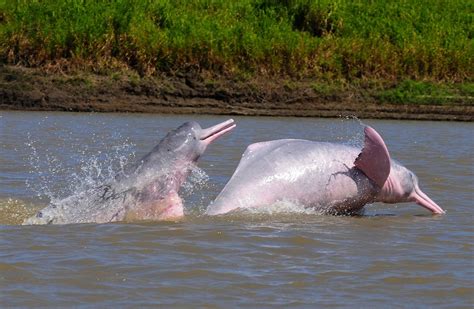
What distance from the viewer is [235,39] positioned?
93.3 ft

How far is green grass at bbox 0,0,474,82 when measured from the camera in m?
27.2

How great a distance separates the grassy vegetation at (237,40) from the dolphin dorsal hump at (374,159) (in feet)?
55.2

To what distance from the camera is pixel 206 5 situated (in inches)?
1220

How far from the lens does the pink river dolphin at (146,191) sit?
28.6 ft

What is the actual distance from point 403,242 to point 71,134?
1014cm

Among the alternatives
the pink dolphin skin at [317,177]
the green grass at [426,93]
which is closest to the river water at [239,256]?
the pink dolphin skin at [317,177]

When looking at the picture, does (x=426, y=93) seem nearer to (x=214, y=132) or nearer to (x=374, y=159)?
(x=374, y=159)

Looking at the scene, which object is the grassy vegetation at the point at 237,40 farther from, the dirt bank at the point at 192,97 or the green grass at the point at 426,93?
the dirt bank at the point at 192,97

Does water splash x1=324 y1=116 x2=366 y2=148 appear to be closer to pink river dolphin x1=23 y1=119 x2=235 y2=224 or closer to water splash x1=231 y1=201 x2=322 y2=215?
water splash x1=231 y1=201 x2=322 y2=215

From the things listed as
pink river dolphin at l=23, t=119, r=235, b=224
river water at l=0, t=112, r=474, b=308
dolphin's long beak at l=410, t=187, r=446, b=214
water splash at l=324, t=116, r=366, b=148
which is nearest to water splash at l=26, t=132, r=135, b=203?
river water at l=0, t=112, r=474, b=308

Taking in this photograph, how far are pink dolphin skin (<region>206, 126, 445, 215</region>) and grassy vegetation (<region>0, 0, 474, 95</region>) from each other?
16678mm

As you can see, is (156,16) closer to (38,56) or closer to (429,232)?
(38,56)

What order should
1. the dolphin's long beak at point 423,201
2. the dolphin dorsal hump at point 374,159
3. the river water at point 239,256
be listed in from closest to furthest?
the river water at point 239,256
the dolphin dorsal hump at point 374,159
the dolphin's long beak at point 423,201

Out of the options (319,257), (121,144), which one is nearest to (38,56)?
(121,144)
